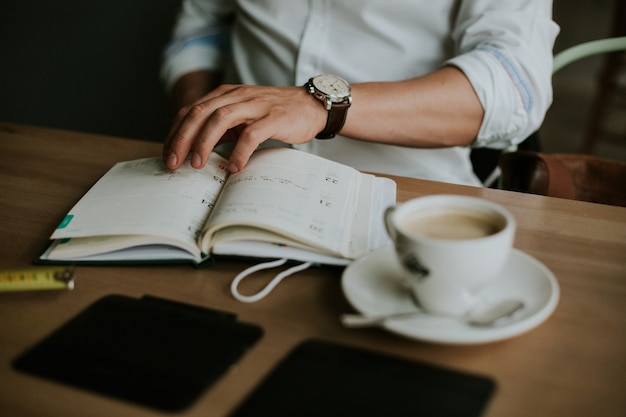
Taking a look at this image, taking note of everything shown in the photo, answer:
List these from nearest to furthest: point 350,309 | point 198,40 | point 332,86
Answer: point 350,309
point 332,86
point 198,40

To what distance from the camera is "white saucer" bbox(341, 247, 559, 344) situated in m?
0.55

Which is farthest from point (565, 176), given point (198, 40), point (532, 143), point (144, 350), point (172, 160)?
point (198, 40)

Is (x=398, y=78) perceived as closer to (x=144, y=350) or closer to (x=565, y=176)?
(x=565, y=176)

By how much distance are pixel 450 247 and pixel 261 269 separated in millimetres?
244

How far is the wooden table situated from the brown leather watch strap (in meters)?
0.14

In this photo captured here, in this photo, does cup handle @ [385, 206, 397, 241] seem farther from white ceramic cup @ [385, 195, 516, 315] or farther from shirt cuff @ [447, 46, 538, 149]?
Answer: shirt cuff @ [447, 46, 538, 149]

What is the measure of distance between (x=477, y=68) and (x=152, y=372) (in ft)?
2.42

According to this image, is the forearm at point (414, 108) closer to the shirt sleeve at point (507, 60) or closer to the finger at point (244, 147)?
the shirt sleeve at point (507, 60)

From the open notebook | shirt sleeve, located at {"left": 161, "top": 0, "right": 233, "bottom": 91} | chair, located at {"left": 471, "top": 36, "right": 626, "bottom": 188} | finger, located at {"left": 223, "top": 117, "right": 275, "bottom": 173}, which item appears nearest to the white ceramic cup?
the open notebook

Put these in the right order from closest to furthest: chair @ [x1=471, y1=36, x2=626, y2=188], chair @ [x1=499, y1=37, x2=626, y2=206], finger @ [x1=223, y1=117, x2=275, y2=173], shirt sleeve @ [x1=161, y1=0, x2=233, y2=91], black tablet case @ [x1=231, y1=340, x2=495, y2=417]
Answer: black tablet case @ [x1=231, y1=340, x2=495, y2=417] → finger @ [x1=223, y1=117, x2=275, y2=173] → chair @ [x1=499, y1=37, x2=626, y2=206] → chair @ [x1=471, y1=36, x2=626, y2=188] → shirt sleeve @ [x1=161, y1=0, x2=233, y2=91]

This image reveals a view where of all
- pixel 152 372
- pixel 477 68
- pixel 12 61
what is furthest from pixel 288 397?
pixel 12 61

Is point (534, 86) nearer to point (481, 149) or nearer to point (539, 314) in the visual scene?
point (481, 149)

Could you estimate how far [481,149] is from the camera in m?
1.36

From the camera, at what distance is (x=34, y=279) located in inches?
25.9
